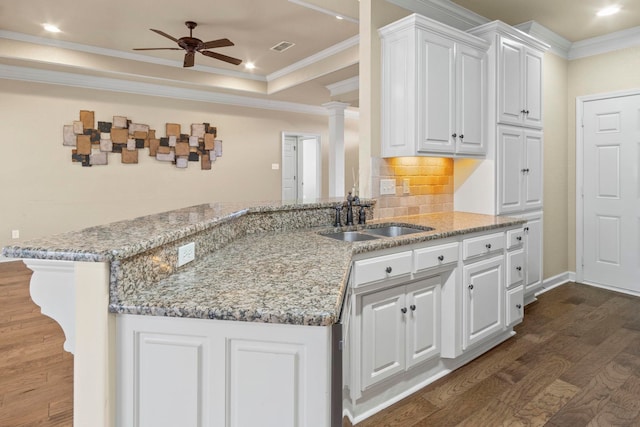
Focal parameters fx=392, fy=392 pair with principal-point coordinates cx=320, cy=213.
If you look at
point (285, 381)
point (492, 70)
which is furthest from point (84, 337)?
point (492, 70)

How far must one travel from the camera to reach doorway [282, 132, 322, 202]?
26.4 ft

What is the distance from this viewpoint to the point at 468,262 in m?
2.52

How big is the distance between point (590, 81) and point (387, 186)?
9.81ft

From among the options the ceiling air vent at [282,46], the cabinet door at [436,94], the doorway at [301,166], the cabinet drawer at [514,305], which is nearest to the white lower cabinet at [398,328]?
the cabinet drawer at [514,305]

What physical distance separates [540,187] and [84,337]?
153 inches

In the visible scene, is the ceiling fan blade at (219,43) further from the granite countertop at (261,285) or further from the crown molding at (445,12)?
the granite countertop at (261,285)

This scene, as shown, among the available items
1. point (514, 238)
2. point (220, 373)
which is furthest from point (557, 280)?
point (220, 373)

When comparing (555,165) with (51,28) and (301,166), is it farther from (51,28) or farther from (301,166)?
(51,28)

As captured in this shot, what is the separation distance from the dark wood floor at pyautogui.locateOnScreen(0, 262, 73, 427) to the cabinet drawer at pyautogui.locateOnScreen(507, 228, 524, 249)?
2.93 metres

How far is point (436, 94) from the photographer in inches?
111

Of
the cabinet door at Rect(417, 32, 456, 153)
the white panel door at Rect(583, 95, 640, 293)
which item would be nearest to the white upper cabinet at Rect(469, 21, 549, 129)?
the cabinet door at Rect(417, 32, 456, 153)

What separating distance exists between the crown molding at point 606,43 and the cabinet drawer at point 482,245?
284cm

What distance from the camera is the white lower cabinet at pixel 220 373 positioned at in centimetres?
100

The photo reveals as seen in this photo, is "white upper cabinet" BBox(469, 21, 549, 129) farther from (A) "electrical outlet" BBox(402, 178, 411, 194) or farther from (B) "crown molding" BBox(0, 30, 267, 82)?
(B) "crown molding" BBox(0, 30, 267, 82)
